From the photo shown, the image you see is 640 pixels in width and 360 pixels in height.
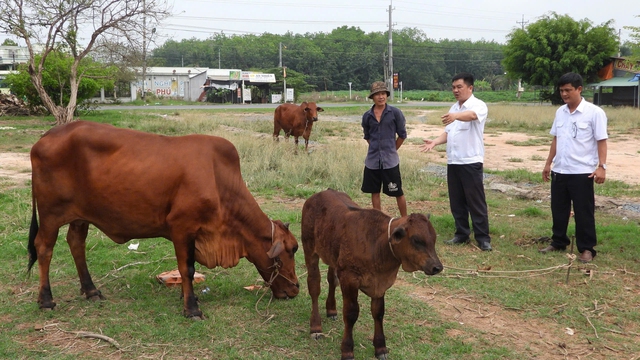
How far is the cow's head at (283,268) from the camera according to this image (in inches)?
209

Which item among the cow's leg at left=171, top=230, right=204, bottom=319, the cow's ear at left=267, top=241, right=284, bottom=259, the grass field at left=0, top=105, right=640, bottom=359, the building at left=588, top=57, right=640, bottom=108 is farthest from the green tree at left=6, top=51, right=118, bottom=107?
the building at left=588, top=57, right=640, bottom=108

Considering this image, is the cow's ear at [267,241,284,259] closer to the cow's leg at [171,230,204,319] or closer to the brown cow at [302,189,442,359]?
the brown cow at [302,189,442,359]

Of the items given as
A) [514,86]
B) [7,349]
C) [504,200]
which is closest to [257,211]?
[7,349]

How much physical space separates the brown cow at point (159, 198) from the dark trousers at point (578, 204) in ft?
11.2

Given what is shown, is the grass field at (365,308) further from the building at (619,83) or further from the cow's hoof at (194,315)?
the building at (619,83)

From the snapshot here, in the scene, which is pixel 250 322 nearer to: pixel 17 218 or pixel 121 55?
pixel 17 218

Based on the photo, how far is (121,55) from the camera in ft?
70.4

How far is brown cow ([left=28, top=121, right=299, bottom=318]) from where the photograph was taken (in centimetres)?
514

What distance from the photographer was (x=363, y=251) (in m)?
4.17

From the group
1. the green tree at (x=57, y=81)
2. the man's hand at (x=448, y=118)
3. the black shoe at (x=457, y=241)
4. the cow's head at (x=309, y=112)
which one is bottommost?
the black shoe at (x=457, y=241)

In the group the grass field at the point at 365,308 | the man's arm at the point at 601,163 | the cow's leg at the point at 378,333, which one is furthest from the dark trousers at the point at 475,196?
the cow's leg at the point at 378,333

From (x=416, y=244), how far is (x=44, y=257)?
3.51m

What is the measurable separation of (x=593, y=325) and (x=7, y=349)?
472 centimetres

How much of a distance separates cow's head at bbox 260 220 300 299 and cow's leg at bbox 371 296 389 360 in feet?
4.06
